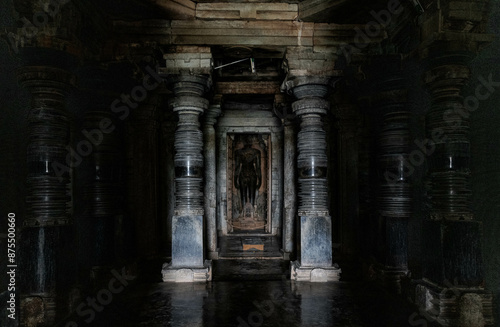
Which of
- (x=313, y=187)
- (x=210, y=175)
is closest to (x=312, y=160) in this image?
(x=313, y=187)

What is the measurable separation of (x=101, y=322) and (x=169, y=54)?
432 centimetres

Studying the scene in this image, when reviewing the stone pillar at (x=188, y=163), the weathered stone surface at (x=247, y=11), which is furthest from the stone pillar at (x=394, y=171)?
the stone pillar at (x=188, y=163)

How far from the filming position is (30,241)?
417cm

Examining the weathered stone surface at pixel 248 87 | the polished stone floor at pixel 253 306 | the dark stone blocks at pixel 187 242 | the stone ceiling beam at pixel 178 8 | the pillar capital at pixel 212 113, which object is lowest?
the polished stone floor at pixel 253 306

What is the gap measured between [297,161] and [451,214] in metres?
2.64

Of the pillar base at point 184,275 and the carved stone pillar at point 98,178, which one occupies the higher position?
the carved stone pillar at point 98,178

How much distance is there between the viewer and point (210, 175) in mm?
9438

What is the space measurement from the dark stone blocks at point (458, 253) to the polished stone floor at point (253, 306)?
2.26ft

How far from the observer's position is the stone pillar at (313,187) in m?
5.77

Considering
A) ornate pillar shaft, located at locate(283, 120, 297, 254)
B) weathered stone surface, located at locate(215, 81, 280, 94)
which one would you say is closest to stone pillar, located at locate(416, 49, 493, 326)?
ornate pillar shaft, located at locate(283, 120, 297, 254)

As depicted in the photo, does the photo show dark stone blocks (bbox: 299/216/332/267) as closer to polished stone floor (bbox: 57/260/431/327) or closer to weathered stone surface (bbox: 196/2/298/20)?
polished stone floor (bbox: 57/260/431/327)

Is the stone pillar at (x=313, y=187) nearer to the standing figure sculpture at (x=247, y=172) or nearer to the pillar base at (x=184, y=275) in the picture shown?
the pillar base at (x=184, y=275)

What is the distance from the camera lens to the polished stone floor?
4074 mm

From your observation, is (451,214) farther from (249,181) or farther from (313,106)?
(249,181)
